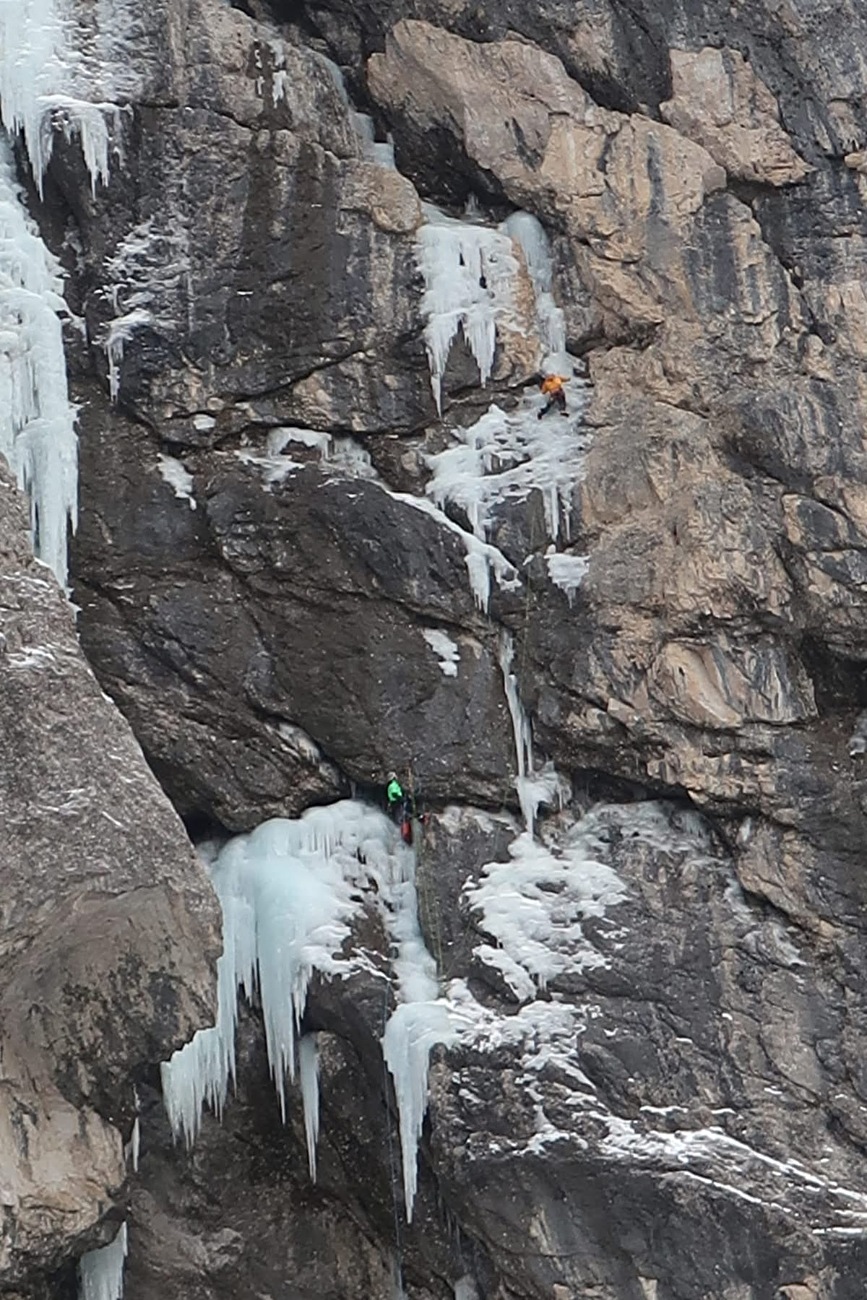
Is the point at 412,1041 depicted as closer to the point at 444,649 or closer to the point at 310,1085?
the point at 310,1085

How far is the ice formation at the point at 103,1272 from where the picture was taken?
36.8 feet

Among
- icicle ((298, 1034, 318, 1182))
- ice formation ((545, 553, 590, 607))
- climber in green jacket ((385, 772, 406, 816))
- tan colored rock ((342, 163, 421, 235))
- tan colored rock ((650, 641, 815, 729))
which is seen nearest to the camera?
icicle ((298, 1034, 318, 1182))

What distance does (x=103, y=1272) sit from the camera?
11.3 metres

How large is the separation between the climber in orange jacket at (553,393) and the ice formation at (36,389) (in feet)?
12.4

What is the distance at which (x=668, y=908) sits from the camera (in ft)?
40.4

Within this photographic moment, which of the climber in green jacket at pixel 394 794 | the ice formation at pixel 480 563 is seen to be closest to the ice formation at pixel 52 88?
the ice formation at pixel 480 563

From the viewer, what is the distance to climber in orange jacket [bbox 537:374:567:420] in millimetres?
13727

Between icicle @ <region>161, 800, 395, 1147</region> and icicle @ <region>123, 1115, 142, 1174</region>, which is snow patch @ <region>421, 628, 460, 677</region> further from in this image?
icicle @ <region>123, 1115, 142, 1174</region>

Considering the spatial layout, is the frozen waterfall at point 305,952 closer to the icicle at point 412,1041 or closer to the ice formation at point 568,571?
the icicle at point 412,1041

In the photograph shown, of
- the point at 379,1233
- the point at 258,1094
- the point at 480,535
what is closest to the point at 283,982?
the point at 258,1094

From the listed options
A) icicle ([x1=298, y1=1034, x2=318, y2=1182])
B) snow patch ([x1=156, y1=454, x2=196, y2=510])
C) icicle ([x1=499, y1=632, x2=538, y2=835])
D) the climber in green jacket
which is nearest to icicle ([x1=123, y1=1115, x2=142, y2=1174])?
icicle ([x1=298, y1=1034, x2=318, y2=1182])

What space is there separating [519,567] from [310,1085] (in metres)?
4.21

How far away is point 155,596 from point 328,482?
1.60 meters

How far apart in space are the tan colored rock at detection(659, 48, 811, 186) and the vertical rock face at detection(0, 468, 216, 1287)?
22.5 feet
